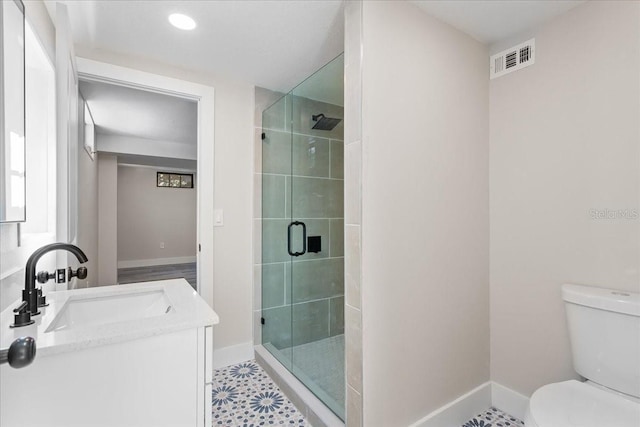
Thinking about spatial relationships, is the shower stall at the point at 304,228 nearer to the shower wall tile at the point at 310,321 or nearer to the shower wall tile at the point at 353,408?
the shower wall tile at the point at 310,321

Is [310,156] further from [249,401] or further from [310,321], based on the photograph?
[249,401]

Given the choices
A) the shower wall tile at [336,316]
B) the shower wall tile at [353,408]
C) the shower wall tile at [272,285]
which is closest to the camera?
the shower wall tile at [353,408]

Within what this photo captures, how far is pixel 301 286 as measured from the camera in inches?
92.4

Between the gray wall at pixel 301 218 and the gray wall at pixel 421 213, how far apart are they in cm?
60

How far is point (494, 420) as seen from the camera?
5.68 feet

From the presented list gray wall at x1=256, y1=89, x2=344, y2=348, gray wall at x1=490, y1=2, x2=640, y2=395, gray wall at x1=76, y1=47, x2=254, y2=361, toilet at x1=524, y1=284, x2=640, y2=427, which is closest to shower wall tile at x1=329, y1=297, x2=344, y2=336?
gray wall at x1=256, y1=89, x2=344, y2=348

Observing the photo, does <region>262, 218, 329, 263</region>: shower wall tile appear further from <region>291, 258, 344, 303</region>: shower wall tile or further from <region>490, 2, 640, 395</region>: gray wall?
<region>490, 2, 640, 395</region>: gray wall

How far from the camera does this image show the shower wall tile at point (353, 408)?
4.51 feet

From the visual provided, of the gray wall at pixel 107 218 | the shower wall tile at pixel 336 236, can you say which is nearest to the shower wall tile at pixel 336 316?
the shower wall tile at pixel 336 236

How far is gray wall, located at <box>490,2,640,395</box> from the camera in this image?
1400 mm

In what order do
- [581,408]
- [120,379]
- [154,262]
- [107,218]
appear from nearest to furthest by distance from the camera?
[120,379], [581,408], [107,218], [154,262]

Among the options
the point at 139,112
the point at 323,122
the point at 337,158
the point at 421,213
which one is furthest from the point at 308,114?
the point at 139,112

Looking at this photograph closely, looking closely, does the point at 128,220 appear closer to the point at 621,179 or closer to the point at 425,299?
the point at 425,299

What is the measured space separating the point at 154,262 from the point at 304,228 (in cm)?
634
